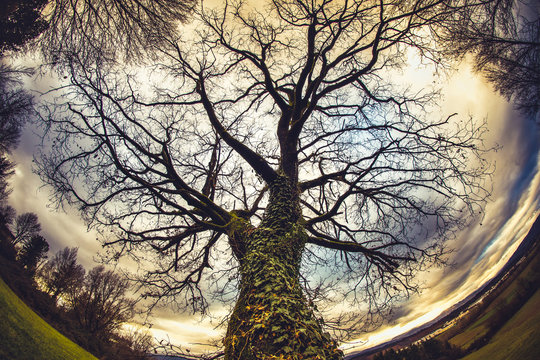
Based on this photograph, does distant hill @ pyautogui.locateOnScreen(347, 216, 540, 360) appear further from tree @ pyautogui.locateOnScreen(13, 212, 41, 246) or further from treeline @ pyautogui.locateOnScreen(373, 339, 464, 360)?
tree @ pyautogui.locateOnScreen(13, 212, 41, 246)

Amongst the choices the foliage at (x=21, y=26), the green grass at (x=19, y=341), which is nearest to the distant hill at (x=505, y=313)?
the green grass at (x=19, y=341)

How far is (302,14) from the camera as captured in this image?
195 inches

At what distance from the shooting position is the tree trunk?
1.65m

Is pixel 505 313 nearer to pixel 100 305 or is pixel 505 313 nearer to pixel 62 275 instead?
pixel 100 305

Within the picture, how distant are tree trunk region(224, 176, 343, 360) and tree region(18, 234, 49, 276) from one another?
44459 millimetres

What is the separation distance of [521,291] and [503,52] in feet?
93.5

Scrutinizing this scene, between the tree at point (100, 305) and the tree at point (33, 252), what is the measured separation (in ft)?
45.6

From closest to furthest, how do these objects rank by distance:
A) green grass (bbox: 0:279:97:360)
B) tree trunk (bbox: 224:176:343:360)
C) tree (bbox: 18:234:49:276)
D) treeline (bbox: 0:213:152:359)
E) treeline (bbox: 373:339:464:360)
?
1. tree trunk (bbox: 224:176:343:360)
2. green grass (bbox: 0:279:97:360)
3. treeline (bbox: 0:213:152:359)
4. treeline (bbox: 373:339:464:360)
5. tree (bbox: 18:234:49:276)

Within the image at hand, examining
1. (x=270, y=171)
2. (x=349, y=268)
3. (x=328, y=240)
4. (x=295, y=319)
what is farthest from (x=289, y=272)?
(x=349, y=268)

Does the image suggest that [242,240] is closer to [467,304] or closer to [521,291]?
[521,291]

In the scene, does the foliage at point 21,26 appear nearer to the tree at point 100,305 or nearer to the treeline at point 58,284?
the treeline at point 58,284

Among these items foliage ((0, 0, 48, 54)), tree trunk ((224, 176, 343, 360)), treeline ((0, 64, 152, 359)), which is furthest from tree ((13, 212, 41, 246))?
tree trunk ((224, 176, 343, 360))

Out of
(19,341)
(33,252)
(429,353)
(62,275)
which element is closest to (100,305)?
(62,275)

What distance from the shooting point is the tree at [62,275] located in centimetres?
2508
